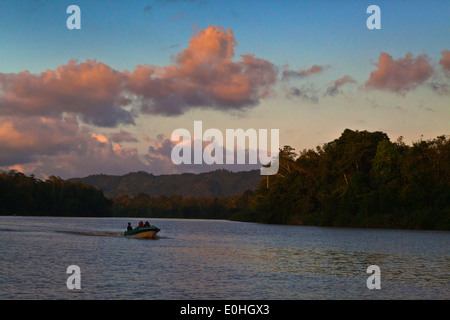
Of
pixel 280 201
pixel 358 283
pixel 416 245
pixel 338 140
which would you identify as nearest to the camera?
pixel 358 283

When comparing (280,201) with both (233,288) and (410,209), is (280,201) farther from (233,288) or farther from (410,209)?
(233,288)

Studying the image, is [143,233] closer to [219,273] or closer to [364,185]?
[219,273]

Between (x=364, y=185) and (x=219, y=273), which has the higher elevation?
(x=364, y=185)

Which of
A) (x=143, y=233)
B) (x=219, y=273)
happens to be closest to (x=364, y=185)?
(x=143, y=233)

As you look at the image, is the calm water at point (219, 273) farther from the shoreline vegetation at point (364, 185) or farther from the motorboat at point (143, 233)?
the shoreline vegetation at point (364, 185)

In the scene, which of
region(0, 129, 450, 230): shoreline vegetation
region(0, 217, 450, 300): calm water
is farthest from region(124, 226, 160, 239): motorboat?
region(0, 129, 450, 230): shoreline vegetation

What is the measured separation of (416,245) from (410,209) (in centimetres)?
5094

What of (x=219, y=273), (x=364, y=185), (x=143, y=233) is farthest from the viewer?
(x=364, y=185)

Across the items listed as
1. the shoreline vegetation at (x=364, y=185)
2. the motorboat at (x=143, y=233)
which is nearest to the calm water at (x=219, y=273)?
the motorboat at (x=143, y=233)

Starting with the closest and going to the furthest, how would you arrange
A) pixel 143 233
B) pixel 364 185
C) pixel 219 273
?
pixel 219 273 < pixel 143 233 < pixel 364 185

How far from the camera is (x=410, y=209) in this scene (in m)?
112
